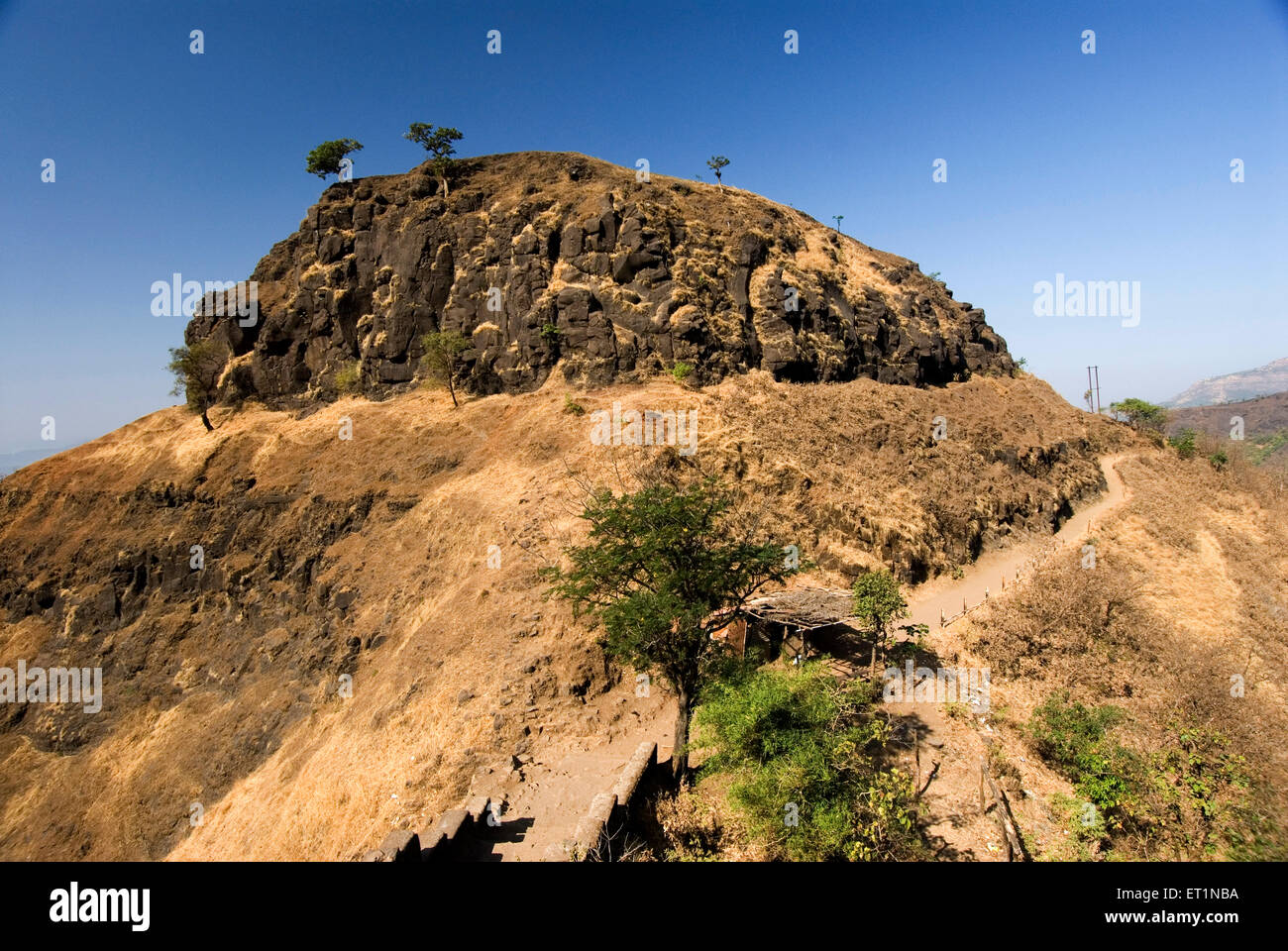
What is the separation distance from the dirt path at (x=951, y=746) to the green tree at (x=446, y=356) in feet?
91.5

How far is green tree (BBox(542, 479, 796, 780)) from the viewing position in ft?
41.8

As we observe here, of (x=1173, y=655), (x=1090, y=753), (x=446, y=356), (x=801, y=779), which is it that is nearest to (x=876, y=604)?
(x=1090, y=753)

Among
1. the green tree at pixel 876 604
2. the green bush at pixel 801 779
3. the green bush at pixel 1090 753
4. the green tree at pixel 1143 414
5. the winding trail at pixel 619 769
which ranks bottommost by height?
the winding trail at pixel 619 769

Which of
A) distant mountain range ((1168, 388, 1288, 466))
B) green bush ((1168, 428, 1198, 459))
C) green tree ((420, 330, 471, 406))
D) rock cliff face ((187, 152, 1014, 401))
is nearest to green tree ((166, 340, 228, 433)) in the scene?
rock cliff face ((187, 152, 1014, 401))

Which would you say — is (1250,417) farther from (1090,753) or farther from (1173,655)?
(1090,753)

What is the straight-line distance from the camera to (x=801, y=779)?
32.8 feet

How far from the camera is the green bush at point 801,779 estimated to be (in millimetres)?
9734

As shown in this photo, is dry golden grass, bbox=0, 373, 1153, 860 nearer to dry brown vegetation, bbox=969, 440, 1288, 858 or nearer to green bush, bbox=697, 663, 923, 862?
dry brown vegetation, bbox=969, 440, 1288, 858

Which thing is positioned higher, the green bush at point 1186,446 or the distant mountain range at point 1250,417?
the distant mountain range at point 1250,417

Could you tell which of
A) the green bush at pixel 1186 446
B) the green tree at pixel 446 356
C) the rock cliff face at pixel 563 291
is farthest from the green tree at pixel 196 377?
the green bush at pixel 1186 446

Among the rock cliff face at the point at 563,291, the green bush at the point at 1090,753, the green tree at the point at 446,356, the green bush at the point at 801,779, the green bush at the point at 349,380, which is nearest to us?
the green bush at the point at 801,779

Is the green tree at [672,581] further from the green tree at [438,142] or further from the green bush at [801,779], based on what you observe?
the green tree at [438,142]

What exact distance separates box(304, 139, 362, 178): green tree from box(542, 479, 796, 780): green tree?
45803 millimetres

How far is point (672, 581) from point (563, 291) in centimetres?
2678
